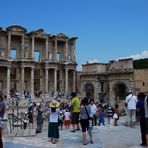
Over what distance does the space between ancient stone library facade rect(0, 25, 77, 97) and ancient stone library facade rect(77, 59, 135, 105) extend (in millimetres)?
2573

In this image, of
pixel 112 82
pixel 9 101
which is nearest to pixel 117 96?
pixel 112 82

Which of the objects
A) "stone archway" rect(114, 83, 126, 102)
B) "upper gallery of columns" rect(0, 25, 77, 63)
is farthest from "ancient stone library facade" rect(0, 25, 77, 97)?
"stone archway" rect(114, 83, 126, 102)

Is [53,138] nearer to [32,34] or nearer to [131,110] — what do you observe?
[131,110]

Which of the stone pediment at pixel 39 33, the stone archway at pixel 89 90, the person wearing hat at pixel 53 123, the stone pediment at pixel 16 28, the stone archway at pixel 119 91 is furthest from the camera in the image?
the stone archway at pixel 89 90

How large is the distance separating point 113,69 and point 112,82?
1.85 metres

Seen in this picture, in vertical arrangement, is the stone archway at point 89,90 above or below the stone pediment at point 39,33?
below

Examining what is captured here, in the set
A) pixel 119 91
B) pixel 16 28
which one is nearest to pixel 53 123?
pixel 16 28

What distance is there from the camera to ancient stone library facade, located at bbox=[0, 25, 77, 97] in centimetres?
4369

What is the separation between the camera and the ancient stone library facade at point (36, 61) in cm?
Answer: 4369

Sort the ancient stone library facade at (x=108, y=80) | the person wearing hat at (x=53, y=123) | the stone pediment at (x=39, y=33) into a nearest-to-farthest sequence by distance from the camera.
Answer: the person wearing hat at (x=53, y=123) → the stone pediment at (x=39, y=33) → the ancient stone library facade at (x=108, y=80)

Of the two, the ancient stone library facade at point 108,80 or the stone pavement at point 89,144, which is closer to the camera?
the stone pavement at point 89,144

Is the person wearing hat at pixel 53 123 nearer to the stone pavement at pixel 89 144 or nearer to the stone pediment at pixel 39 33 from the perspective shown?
the stone pavement at pixel 89 144

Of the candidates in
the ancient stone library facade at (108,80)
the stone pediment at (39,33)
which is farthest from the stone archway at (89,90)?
the stone pediment at (39,33)

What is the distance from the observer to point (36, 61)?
4666cm
